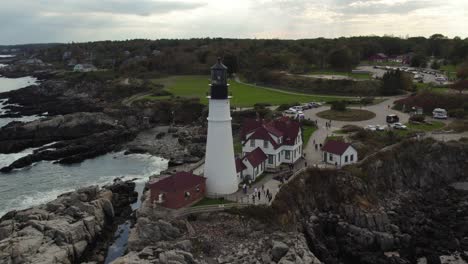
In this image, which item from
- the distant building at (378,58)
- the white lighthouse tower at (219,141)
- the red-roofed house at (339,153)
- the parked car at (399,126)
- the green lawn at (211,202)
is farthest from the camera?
the distant building at (378,58)

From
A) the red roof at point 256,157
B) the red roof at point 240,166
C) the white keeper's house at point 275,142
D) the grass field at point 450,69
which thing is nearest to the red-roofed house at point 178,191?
the red roof at point 240,166

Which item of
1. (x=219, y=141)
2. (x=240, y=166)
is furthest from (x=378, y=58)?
(x=219, y=141)

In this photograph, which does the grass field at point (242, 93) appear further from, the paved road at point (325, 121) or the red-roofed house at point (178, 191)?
the red-roofed house at point (178, 191)

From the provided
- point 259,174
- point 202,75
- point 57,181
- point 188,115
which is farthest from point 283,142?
point 202,75

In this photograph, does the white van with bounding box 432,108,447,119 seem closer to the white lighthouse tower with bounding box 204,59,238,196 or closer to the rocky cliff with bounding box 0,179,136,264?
the white lighthouse tower with bounding box 204,59,238,196

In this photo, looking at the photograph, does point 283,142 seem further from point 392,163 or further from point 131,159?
point 131,159

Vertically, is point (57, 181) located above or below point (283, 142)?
below
